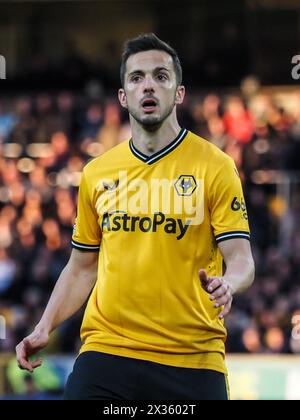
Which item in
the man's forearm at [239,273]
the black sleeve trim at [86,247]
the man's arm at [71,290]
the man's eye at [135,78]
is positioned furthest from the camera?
the black sleeve trim at [86,247]

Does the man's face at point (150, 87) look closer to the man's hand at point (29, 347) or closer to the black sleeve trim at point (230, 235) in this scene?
the black sleeve trim at point (230, 235)

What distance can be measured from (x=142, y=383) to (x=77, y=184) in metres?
12.7

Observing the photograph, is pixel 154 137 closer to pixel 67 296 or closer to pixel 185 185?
pixel 185 185

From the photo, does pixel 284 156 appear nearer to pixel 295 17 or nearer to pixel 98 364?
pixel 295 17

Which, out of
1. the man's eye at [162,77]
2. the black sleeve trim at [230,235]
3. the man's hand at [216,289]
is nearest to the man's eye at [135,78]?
the man's eye at [162,77]

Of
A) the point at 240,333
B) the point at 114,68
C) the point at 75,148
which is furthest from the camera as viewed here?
the point at 114,68

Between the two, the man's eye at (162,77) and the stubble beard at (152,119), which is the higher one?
the man's eye at (162,77)

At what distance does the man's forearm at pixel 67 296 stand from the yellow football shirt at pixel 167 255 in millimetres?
234

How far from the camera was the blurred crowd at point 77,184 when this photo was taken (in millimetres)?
17391

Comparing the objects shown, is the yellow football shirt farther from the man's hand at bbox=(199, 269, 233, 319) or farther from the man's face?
the man's hand at bbox=(199, 269, 233, 319)

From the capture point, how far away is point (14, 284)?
727 inches

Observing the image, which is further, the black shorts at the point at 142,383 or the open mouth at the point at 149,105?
the open mouth at the point at 149,105

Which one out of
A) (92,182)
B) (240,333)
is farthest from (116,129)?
(92,182)

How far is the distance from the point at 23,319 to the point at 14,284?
99cm
